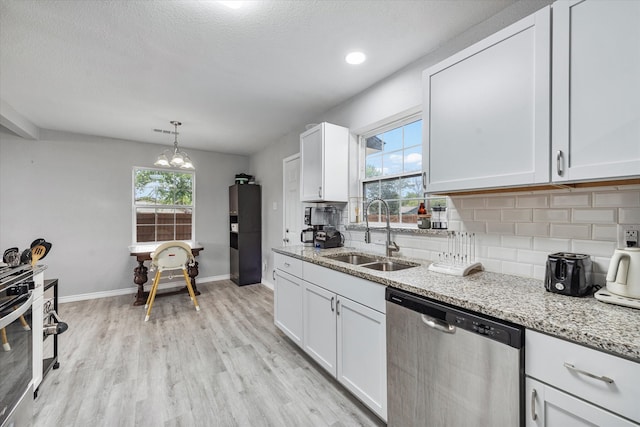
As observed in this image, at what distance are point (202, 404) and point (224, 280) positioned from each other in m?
3.32

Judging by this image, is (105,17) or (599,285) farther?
(105,17)

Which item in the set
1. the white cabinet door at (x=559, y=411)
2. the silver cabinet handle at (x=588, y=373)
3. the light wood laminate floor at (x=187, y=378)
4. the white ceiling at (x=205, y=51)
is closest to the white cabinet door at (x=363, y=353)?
the light wood laminate floor at (x=187, y=378)

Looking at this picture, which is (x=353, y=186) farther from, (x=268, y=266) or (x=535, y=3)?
(x=268, y=266)

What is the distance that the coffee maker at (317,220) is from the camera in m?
2.93

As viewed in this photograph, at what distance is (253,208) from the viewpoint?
477 cm

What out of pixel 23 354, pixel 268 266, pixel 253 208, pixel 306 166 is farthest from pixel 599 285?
pixel 253 208

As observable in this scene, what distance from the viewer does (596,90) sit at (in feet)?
3.46

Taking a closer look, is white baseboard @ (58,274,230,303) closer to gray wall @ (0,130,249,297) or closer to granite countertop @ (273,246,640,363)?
gray wall @ (0,130,249,297)

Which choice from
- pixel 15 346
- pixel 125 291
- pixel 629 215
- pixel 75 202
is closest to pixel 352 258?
pixel 629 215

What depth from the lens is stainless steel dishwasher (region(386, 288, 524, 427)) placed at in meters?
1.00

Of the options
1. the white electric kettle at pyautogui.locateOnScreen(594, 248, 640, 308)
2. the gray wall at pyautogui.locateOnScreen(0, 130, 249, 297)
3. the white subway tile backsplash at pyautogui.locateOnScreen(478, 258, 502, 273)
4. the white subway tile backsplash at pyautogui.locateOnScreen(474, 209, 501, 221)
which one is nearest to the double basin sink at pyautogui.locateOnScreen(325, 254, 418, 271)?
the white subway tile backsplash at pyautogui.locateOnScreen(478, 258, 502, 273)

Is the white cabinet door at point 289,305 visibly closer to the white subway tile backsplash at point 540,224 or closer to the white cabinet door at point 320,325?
the white cabinet door at point 320,325

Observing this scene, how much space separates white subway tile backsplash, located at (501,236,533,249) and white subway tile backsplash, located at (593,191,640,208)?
33 cm

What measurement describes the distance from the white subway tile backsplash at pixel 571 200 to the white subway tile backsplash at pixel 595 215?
3 centimetres
